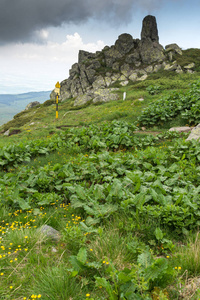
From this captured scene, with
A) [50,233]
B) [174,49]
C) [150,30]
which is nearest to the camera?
[50,233]

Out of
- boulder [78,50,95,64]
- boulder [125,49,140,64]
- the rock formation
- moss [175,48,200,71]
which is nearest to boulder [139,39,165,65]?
the rock formation

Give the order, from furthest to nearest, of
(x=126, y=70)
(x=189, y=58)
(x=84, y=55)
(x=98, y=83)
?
(x=84, y=55) → (x=126, y=70) → (x=98, y=83) → (x=189, y=58)

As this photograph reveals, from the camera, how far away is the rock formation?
5047 centimetres

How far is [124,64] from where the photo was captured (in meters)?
54.5

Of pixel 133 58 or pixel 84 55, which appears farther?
pixel 84 55

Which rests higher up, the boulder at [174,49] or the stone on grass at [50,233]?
the boulder at [174,49]

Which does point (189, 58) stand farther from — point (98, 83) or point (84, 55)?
point (84, 55)

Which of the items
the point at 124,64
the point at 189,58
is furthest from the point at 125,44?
the point at 189,58

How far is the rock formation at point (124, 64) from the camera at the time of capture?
1987 inches

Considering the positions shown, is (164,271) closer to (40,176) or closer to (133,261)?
(133,261)

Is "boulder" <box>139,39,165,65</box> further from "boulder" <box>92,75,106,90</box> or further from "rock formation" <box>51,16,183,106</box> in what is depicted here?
"boulder" <box>92,75,106,90</box>

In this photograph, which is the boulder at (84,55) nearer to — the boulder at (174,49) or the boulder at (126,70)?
the boulder at (126,70)

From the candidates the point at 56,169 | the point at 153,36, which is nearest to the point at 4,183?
the point at 56,169

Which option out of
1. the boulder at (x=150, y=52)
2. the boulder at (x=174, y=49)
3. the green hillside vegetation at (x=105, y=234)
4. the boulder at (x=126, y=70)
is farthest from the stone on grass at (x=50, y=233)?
the boulder at (x=174, y=49)
